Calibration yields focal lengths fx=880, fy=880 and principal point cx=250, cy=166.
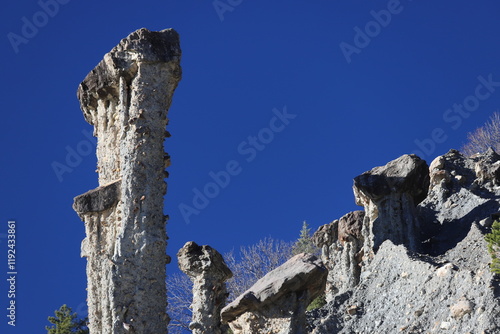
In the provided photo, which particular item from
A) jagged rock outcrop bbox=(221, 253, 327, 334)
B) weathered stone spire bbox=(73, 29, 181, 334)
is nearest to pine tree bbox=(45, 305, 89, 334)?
weathered stone spire bbox=(73, 29, 181, 334)

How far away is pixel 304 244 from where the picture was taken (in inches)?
1362

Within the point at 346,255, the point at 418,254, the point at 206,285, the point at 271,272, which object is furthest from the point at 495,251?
the point at 346,255

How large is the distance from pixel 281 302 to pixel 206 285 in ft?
14.9

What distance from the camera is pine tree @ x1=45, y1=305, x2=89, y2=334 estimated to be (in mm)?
19156

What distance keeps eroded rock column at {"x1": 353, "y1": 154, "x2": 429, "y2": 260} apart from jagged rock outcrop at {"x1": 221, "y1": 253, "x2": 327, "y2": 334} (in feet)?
22.3

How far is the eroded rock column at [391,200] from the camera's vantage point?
Answer: 1734cm

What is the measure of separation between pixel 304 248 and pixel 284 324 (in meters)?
23.3

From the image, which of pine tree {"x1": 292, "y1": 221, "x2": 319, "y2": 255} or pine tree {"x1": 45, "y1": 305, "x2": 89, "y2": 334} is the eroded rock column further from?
pine tree {"x1": 292, "y1": 221, "x2": 319, "y2": 255}

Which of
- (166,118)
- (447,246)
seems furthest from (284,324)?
(447,246)

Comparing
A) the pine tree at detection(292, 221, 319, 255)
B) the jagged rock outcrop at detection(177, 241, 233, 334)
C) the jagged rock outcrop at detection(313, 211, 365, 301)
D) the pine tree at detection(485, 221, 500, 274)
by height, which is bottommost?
the pine tree at detection(485, 221, 500, 274)

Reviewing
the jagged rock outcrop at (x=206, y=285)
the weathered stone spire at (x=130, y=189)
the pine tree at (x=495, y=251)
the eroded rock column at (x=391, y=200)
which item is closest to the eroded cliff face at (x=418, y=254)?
the eroded rock column at (x=391, y=200)

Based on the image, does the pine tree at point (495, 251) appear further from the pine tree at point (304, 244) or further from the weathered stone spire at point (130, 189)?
the pine tree at point (304, 244)

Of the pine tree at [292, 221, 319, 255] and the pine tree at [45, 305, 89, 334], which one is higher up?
the pine tree at [292, 221, 319, 255]

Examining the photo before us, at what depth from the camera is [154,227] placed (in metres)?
14.4
